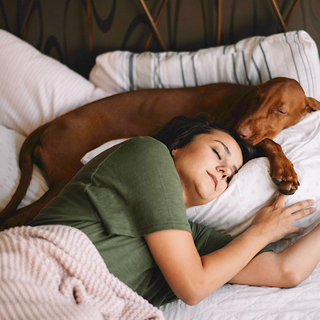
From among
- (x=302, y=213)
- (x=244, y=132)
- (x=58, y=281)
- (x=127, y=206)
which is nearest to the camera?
(x=58, y=281)

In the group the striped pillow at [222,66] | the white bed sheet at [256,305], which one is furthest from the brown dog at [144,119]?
the white bed sheet at [256,305]

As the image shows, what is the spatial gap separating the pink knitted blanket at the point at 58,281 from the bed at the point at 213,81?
0.27 meters

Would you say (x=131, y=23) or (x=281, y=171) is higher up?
(x=131, y=23)

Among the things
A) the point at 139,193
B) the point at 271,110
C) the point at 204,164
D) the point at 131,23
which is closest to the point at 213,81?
the point at 271,110

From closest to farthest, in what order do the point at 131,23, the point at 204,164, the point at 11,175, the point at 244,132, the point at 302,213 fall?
the point at 204,164
the point at 302,213
the point at 244,132
the point at 11,175
the point at 131,23

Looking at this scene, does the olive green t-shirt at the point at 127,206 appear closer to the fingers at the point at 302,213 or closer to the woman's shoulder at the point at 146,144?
the woman's shoulder at the point at 146,144

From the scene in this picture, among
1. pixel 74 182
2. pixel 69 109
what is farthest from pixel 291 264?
pixel 69 109

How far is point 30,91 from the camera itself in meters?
1.91

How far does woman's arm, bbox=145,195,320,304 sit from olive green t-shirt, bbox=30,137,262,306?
0.14 ft

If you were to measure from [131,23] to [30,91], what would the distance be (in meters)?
0.91

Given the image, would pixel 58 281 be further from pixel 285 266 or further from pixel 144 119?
pixel 144 119

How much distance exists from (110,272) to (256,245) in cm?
48

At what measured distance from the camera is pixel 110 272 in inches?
32.8

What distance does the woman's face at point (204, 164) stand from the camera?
0.97m
